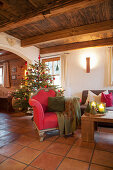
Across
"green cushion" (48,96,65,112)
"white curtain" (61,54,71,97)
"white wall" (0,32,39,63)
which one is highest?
"white wall" (0,32,39,63)

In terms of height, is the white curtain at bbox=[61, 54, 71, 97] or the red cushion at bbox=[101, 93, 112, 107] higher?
the white curtain at bbox=[61, 54, 71, 97]

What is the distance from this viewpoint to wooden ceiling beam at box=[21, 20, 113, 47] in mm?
2868

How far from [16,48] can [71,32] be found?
185cm

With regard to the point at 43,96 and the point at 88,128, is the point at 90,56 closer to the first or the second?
the point at 43,96

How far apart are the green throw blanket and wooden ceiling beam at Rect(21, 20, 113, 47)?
1894mm

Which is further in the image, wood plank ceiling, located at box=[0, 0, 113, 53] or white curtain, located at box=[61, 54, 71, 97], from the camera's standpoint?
white curtain, located at box=[61, 54, 71, 97]

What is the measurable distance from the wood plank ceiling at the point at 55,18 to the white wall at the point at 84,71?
520 millimetres

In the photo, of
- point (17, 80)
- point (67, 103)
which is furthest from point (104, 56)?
point (17, 80)

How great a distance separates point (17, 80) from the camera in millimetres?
5691

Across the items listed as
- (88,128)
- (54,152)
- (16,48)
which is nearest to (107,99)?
(88,128)

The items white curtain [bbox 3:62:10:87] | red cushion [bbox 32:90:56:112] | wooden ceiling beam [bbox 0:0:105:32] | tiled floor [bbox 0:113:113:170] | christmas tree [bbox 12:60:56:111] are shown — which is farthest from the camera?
white curtain [bbox 3:62:10:87]

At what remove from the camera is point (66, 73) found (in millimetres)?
4383

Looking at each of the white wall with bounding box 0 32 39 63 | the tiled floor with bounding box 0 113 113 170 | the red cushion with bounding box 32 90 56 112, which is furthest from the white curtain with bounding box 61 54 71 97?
the tiled floor with bounding box 0 113 113 170

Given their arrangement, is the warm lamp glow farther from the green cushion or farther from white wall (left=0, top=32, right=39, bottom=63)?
the green cushion
